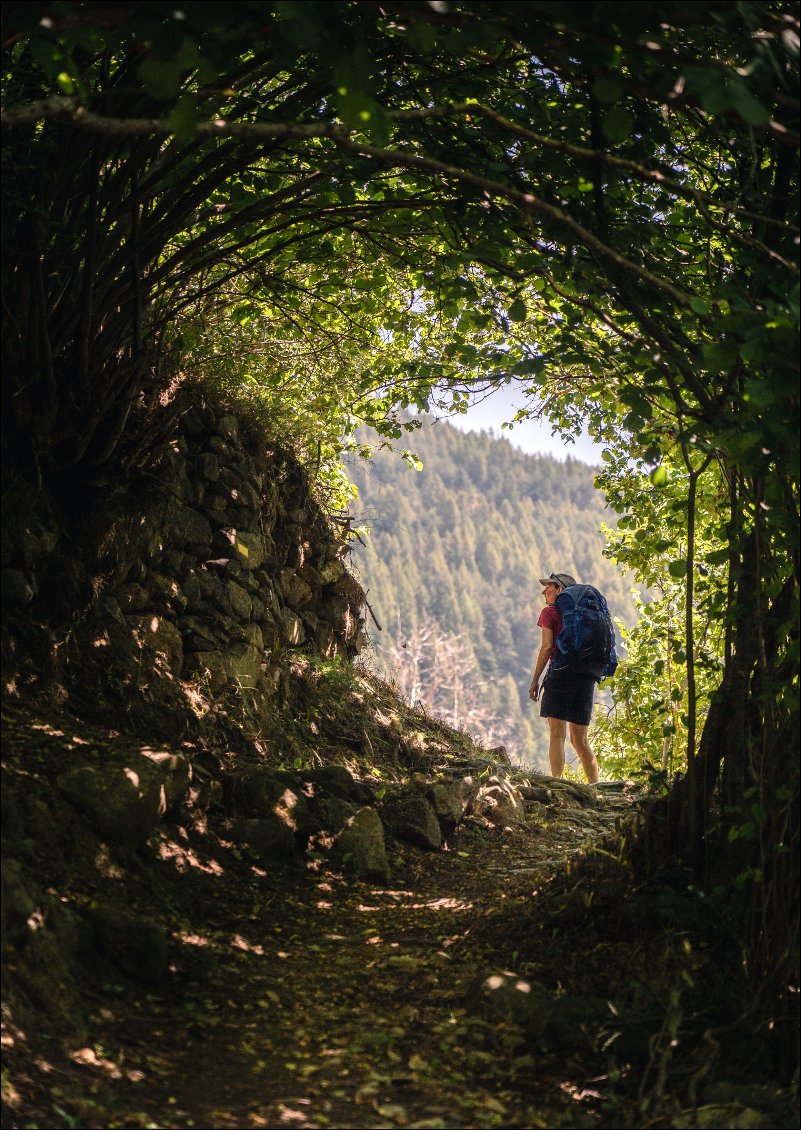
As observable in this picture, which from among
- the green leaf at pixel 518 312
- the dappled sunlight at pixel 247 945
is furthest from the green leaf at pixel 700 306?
the dappled sunlight at pixel 247 945

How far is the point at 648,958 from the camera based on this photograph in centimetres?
379

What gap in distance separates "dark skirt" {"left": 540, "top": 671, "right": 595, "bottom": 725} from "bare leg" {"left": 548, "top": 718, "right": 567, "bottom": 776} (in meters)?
0.12

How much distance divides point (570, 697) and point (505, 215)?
17.8 feet

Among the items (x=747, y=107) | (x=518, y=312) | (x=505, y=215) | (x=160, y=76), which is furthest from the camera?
(x=505, y=215)

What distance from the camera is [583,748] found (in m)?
9.16

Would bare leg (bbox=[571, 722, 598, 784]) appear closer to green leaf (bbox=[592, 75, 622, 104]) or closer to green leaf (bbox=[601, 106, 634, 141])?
green leaf (bbox=[601, 106, 634, 141])

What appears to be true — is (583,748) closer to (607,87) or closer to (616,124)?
(616,124)

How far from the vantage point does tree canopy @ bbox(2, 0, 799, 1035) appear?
116 inches

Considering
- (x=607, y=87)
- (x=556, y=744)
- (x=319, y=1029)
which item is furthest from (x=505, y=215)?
(x=556, y=744)

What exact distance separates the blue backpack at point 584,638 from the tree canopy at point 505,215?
206 centimetres

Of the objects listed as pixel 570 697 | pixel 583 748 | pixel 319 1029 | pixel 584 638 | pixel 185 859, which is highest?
pixel 584 638

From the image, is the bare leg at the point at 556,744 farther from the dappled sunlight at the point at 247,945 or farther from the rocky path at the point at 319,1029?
the dappled sunlight at the point at 247,945

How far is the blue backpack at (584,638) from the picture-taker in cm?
861

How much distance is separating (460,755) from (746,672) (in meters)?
4.40
